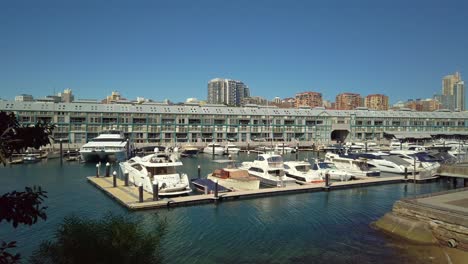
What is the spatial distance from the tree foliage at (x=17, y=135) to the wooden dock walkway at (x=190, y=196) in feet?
77.7

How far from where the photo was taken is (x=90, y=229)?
13570 mm

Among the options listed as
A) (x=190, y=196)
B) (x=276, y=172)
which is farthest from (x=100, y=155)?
(x=190, y=196)

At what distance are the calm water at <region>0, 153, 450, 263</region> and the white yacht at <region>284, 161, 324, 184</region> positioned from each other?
4.03m

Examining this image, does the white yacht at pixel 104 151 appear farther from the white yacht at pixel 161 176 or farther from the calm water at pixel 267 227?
the white yacht at pixel 161 176

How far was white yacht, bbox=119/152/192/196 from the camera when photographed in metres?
33.7

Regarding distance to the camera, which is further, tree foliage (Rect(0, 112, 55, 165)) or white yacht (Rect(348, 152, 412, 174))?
white yacht (Rect(348, 152, 412, 174))

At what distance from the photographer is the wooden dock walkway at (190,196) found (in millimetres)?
30453

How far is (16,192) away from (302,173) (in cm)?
3949

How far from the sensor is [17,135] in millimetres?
6469

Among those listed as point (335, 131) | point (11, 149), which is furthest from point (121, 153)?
point (335, 131)

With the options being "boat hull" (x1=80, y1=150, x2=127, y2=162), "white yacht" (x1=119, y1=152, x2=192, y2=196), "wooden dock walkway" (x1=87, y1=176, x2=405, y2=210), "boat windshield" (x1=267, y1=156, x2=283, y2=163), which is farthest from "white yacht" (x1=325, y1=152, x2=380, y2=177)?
"boat hull" (x1=80, y1=150, x2=127, y2=162)

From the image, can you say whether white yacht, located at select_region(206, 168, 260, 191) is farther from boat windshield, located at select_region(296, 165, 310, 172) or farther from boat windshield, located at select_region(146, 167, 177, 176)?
boat windshield, located at select_region(296, 165, 310, 172)

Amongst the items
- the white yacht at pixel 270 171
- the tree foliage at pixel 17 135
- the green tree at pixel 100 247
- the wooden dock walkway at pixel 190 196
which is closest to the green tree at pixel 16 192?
the tree foliage at pixel 17 135

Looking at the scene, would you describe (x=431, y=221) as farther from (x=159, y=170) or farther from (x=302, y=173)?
(x=159, y=170)
